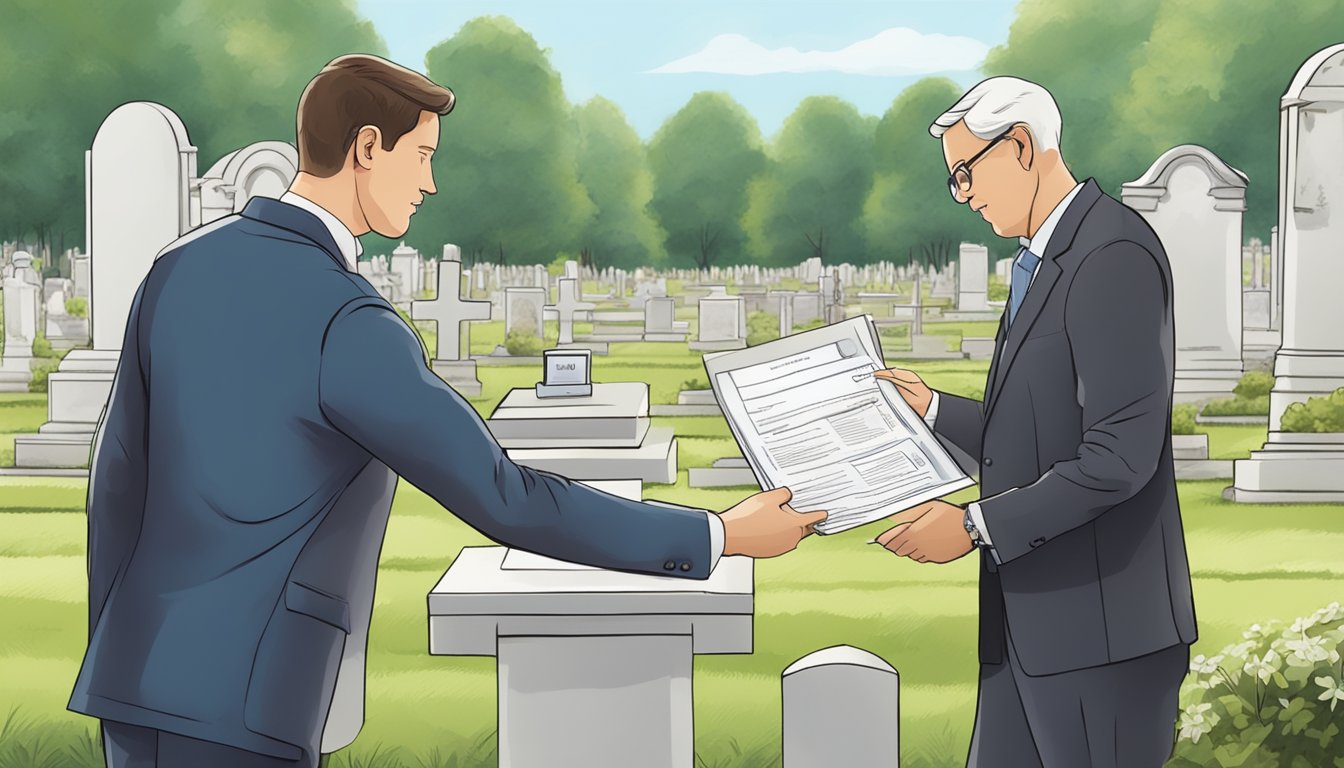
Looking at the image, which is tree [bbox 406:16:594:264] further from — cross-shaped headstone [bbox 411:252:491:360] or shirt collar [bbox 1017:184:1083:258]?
shirt collar [bbox 1017:184:1083:258]

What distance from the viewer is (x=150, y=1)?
111 feet

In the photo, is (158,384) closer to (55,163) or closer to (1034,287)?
(1034,287)

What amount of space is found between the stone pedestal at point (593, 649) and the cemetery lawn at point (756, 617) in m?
1.86

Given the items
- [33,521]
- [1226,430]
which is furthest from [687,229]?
[33,521]

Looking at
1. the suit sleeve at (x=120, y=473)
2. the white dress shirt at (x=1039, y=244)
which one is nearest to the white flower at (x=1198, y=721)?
the white dress shirt at (x=1039, y=244)

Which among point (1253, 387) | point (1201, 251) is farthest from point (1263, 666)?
point (1253, 387)

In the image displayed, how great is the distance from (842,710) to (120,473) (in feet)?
5.55

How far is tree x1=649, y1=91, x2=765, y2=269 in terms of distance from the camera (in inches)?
2201

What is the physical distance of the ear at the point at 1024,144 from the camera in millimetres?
2854

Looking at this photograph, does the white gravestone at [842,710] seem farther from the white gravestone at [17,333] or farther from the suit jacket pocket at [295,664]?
the white gravestone at [17,333]

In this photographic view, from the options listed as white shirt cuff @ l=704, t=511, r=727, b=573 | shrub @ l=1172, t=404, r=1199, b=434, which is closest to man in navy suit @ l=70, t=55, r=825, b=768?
white shirt cuff @ l=704, t=511, r=727, b=573

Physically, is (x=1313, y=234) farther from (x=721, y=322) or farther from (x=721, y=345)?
(x=721, y=322)

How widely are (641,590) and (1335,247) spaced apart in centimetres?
855

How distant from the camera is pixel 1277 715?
3.62 meters
